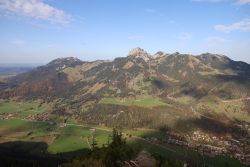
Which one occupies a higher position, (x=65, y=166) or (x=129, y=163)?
(x=129, y=163)

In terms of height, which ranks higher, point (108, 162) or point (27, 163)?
point (108, 162)

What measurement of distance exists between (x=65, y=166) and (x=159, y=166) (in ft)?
114

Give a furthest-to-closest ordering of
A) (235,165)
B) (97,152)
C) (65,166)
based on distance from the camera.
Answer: (235,165) → (97,152) → (65,166)

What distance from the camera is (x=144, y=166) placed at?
90812 millimetres

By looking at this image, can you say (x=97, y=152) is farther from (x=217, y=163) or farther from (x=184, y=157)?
(x=217, y=163)

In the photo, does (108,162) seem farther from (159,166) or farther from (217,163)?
(217,163)

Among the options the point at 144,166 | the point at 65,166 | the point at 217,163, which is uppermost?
the point at 144,166

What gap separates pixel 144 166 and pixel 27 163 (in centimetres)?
9317

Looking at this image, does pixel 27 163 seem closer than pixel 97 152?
No

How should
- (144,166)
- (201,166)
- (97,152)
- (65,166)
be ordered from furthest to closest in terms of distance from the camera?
(201,166) → (97,152) → (65,166) → (144,166)

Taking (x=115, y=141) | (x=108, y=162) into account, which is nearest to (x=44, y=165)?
(x=115, y=141)

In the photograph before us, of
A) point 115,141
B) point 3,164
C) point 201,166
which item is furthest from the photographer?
point 201,166

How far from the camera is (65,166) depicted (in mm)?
110625

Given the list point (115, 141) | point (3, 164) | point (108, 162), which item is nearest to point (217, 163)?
point (115, 141)
